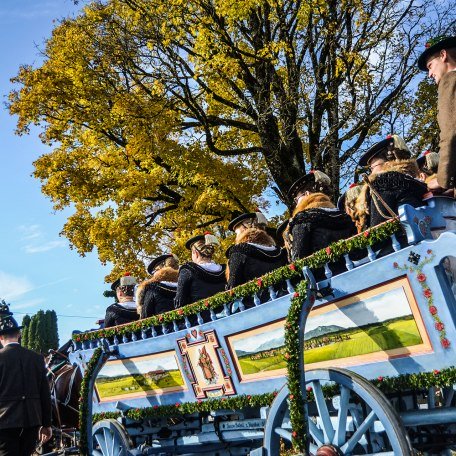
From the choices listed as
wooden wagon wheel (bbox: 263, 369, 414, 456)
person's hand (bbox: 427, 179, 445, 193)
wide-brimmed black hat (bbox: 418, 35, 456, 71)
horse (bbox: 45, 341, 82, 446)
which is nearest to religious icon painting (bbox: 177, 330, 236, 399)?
wooden wagon wheel (bbox: 263, 369, 414, 456)

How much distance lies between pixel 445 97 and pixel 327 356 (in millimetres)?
2146

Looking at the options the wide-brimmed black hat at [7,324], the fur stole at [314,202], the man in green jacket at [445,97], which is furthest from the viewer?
the wide-brimmed black hat at [7,324]

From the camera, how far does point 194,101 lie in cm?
1188

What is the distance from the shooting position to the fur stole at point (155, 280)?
7116mm

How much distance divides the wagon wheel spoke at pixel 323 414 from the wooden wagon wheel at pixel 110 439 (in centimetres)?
284

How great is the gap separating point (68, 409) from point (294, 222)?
686cm

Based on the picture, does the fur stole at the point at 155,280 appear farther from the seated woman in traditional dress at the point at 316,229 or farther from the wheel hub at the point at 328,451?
the wheel hub at the point at 328,451

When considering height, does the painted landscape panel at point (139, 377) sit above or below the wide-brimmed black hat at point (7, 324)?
below

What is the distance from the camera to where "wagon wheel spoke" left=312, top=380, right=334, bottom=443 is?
4.04 metres

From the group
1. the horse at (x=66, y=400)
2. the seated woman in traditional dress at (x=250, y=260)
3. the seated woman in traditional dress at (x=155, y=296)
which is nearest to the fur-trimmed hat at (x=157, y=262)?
the seated woman in traditional dress at (x=155, y=296)

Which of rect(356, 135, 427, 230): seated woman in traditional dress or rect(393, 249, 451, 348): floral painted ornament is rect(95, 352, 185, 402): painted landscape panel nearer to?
rect(356, 135, 427, 230): seated woman in traditional dress

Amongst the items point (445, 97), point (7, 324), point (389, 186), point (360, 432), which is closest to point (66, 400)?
point (7, 324)

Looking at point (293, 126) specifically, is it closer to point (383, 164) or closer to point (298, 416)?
point (383, 164)

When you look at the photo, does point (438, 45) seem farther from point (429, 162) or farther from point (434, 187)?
point (429, 162)
